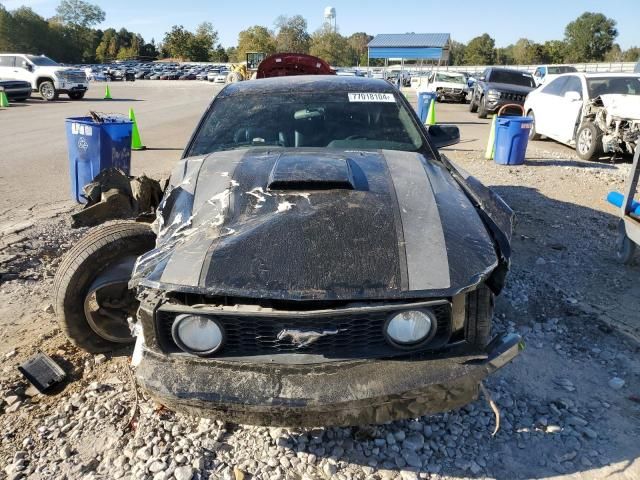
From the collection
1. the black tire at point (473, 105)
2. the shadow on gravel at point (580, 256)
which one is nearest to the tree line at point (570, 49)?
the black tire at point (473, 105)

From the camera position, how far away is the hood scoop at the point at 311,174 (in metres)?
2.66

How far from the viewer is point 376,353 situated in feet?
6.97

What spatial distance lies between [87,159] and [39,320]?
114 inches

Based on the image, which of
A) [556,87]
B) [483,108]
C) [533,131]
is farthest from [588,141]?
[483,108]

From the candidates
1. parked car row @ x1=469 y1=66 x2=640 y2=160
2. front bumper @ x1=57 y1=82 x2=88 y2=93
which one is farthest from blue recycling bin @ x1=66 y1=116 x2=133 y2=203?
front bumper @ x1=57 y1=82 x2=88 y2=93

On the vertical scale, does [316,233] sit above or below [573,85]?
below

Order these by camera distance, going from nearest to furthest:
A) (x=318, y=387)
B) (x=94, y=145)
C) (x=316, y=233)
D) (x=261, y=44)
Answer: (x=318, y=387), (x=316, y=233), (x=94, y=145), (x=261, y=44)

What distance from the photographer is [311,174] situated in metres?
2.74

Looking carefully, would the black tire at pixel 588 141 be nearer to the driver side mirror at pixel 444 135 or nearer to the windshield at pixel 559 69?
the driver side mirror at pixel 444 135

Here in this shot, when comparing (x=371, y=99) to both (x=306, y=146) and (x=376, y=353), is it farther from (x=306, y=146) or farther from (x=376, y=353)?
(x=376, y=353)

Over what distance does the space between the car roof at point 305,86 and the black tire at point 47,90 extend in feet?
73.1

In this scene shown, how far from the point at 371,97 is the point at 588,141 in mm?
7574

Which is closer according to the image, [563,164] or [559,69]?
[563,164]

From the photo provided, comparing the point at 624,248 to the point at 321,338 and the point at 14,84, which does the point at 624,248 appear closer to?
the point at 321,338
